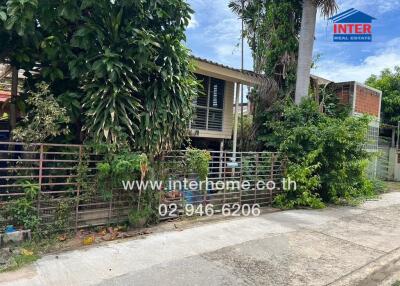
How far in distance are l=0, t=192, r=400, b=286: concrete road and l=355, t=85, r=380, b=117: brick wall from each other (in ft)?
24.0

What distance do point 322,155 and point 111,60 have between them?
605 centimetres

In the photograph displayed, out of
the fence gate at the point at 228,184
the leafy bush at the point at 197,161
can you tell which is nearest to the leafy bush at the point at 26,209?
the fence gate at the point at 228,184

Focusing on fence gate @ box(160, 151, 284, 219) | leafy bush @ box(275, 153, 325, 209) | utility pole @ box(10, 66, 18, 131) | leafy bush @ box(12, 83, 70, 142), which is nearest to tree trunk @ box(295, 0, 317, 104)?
leafy bush @ box(275, 153, 325, 209)

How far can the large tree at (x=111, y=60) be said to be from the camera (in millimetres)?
5566

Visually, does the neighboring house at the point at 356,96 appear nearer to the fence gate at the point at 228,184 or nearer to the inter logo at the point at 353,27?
the inter logo at the point at 353,27

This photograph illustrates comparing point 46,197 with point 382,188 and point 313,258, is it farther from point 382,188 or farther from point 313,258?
point 382,188

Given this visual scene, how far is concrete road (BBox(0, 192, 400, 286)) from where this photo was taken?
4.29 m

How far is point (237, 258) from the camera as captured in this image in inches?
202

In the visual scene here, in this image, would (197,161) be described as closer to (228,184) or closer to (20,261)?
(228,184)

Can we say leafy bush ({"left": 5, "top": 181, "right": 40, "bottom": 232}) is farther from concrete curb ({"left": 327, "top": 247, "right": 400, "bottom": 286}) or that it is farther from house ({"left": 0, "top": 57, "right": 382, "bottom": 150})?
house ({"left": 0, "top": 57, "right": 382, "bottom": 150})

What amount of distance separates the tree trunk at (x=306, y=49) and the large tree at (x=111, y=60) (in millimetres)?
5848

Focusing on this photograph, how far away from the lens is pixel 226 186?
789cm

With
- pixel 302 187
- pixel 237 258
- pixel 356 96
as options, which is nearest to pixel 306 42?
pixel 356 96

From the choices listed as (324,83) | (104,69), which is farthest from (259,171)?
(324,83)
